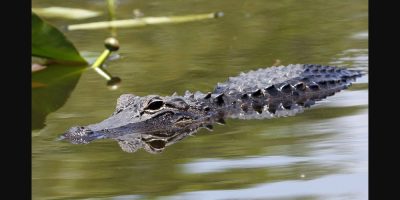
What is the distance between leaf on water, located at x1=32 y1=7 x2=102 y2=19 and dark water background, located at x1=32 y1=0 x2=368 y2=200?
0.83ft

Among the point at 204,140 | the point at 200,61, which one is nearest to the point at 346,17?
the point at 200,61

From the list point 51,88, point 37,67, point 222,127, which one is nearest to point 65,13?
point 37,67

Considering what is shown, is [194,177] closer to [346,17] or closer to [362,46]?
[362,46]

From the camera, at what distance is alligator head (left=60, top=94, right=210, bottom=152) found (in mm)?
6398

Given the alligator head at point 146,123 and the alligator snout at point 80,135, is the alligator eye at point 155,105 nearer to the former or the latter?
the alligator head at point 146,123

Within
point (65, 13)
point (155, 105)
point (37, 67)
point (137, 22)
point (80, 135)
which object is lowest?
point (80, 135)

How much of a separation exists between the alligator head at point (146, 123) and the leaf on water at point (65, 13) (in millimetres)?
3515

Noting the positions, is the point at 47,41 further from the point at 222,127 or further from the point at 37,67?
the point at 222,127

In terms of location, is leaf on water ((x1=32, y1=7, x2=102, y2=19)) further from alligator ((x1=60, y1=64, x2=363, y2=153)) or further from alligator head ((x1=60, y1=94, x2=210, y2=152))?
alligator head ((x1=60, y1=94, x2=210, y2=152))

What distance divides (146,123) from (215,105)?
0.67 m

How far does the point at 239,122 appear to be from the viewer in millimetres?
6781

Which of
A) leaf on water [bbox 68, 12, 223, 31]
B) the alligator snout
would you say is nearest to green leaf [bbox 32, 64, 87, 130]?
the alligator snout

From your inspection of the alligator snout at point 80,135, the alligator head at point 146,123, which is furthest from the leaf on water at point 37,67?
the alligator snout at point 80,135

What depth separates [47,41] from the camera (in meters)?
8.02
